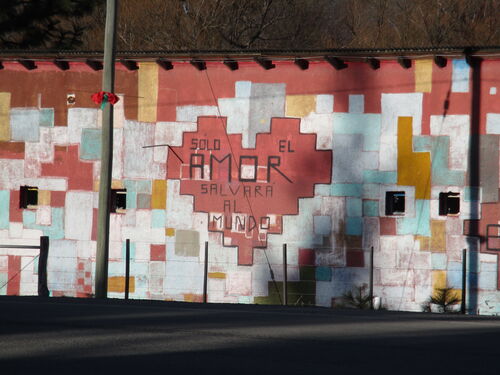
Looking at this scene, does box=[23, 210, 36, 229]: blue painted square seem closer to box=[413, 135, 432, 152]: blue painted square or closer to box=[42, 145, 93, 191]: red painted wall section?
box=[42, 145, 93, 191]: red painted wall section

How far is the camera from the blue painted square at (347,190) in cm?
2344

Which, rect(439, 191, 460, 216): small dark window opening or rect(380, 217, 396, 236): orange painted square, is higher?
rect(439, 191, 460, 216): small dark window opening

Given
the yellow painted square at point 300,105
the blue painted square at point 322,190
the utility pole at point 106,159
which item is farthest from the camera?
the yellow painted square at point 300,105

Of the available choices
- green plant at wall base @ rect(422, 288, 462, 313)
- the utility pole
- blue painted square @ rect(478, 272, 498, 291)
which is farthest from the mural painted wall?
the utility pole

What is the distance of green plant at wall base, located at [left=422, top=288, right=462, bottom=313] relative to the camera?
22.5 m

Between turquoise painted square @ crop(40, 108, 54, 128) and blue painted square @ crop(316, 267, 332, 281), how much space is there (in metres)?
7.42

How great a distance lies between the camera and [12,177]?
84.8 feet

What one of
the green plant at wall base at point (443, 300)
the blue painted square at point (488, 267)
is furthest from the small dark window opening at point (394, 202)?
the blue painted square at point (488, 267)

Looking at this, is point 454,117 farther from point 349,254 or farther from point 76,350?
point 76,350

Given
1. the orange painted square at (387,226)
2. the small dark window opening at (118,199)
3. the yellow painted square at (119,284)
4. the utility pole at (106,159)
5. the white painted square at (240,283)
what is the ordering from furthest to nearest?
the small dark window opening at (118,199), the yellow painted square at (119,284), the white painted square at (240,283), the orange painted square at (387,226), the utility pole at (106,159)

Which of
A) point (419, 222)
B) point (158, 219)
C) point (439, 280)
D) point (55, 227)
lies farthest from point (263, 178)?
point (55, 227)

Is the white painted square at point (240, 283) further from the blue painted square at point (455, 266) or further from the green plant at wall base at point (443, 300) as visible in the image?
the blue painted square at point (455, 266)

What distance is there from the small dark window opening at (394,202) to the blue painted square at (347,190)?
614 millimetres

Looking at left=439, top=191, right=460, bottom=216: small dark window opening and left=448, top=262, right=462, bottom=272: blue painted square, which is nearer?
left=448, top=262, right=462, bottom=272: blue painted square
